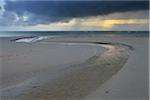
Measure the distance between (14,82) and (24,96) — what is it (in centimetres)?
319

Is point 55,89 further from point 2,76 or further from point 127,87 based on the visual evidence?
point 2,76

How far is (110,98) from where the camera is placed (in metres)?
8.03

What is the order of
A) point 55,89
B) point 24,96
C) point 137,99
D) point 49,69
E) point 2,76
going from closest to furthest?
point 137,99 < point 24,96 < point 55,89 < point 2,76 < point 49,69

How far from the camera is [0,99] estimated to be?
349 inches

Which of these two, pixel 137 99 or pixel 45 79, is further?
pixel 45 79

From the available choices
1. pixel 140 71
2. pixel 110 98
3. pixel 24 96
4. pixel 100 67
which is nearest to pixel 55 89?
pixel 24 96

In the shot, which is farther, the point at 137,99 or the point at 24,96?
the point at 24,96

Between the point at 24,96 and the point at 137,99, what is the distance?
3.00 m

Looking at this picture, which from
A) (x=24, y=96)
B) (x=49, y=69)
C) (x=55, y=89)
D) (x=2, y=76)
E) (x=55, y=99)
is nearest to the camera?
(x=55, y=99)

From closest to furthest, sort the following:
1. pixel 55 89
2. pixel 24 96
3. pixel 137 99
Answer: pixel 137 99 < pixel 24 96 < pixel 55 89

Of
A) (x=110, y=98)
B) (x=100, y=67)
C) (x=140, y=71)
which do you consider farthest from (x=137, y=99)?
(x=100, y=67)

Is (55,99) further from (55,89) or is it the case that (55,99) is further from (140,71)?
(140,71)

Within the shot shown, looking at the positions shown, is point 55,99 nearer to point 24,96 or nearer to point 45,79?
point 24,96

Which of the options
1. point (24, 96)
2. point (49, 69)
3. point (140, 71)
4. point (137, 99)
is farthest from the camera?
point (49, 69)
